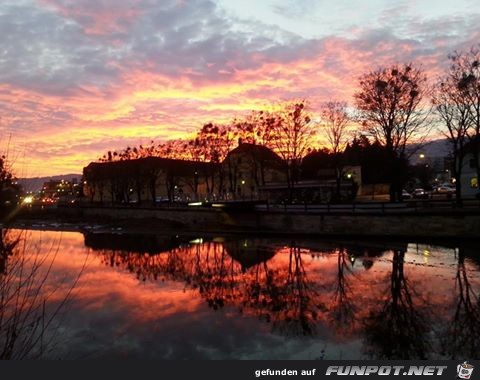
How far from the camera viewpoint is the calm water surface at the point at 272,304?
536 inches

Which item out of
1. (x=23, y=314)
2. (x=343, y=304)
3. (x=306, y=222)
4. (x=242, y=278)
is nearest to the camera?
(x=23, y=314)

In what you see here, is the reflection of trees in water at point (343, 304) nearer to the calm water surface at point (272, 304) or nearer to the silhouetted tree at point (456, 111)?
the calm water surface at point (272, 304)

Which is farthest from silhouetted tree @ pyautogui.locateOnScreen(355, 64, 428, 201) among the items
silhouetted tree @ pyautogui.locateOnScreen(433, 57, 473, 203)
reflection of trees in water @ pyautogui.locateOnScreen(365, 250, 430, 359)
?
reflection of trees in water @ pyautogui.locateOnScreen(365, 250, 430, 359)

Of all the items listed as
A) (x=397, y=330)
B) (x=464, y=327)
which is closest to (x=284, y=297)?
(x=397, y=330)

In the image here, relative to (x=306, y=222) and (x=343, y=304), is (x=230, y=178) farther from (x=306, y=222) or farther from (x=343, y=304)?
(x=343, y=304)

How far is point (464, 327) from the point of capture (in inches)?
589

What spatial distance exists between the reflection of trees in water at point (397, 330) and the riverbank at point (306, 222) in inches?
610

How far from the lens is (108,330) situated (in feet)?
52.6

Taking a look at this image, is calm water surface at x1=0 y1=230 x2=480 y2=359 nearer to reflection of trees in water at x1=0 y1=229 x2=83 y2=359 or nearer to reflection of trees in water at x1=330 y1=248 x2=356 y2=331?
reflection of trees in water at x1=330 y1=248 x2=356 y2=331

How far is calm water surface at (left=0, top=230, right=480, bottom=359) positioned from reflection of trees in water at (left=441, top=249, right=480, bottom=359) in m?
0.04

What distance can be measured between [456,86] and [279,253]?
25095 millimetres

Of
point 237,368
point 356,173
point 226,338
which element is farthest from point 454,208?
point 356,173

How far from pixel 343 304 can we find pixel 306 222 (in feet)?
92.5

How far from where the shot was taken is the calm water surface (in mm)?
13625
